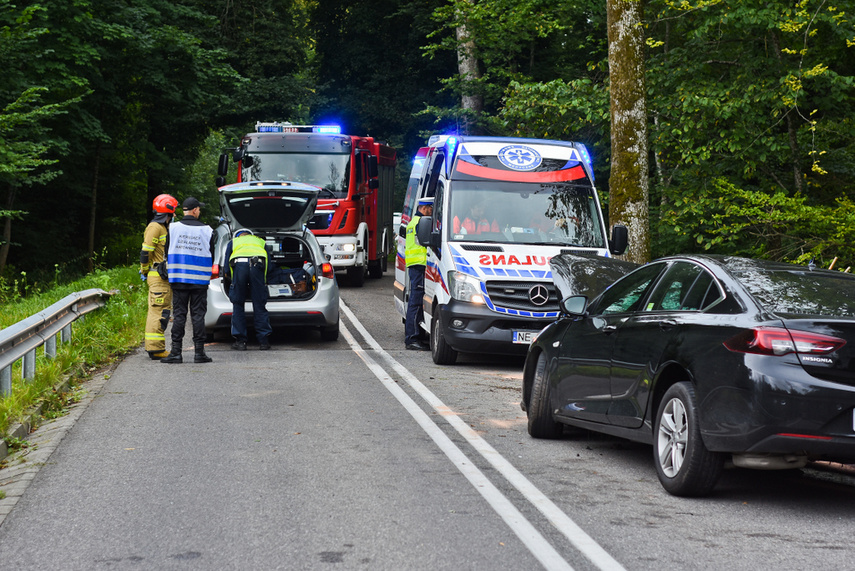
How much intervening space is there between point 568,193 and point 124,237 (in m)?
31.5

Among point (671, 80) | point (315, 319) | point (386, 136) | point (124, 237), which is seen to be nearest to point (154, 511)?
point (315, 319)

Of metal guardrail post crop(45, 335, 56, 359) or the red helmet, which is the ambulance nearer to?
the red helmet

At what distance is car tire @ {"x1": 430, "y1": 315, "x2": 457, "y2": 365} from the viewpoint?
12.0 meters

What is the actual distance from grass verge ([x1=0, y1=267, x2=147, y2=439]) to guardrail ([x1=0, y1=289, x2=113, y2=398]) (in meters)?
0.12

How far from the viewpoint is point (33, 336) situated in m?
9.52

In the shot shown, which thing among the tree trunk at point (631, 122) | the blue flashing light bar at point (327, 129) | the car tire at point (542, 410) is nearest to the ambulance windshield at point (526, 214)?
the tree trunk at point (631, 122)

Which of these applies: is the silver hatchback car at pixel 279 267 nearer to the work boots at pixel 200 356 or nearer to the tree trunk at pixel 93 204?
the work boots at pixel 200 356

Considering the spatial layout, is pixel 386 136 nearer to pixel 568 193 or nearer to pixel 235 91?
pixel 235 91

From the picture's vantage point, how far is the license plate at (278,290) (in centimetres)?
1374

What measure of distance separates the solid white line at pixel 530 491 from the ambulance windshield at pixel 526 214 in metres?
2.64

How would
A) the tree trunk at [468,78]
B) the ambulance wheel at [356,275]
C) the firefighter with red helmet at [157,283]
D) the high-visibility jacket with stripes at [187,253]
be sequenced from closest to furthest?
the high-visibility jacket with stripes at [187,253] → the firefighter with red helmet at [157,283] → the ambulance wheel at [356,275] → the tree trunk at [468,78]

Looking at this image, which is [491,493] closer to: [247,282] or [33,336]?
[33,336]

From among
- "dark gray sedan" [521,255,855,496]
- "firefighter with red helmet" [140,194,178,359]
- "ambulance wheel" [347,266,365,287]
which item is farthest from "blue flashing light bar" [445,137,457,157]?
"ambulance wheel" [347,266,365,287]

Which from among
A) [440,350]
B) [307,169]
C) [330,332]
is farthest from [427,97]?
[440,350]
